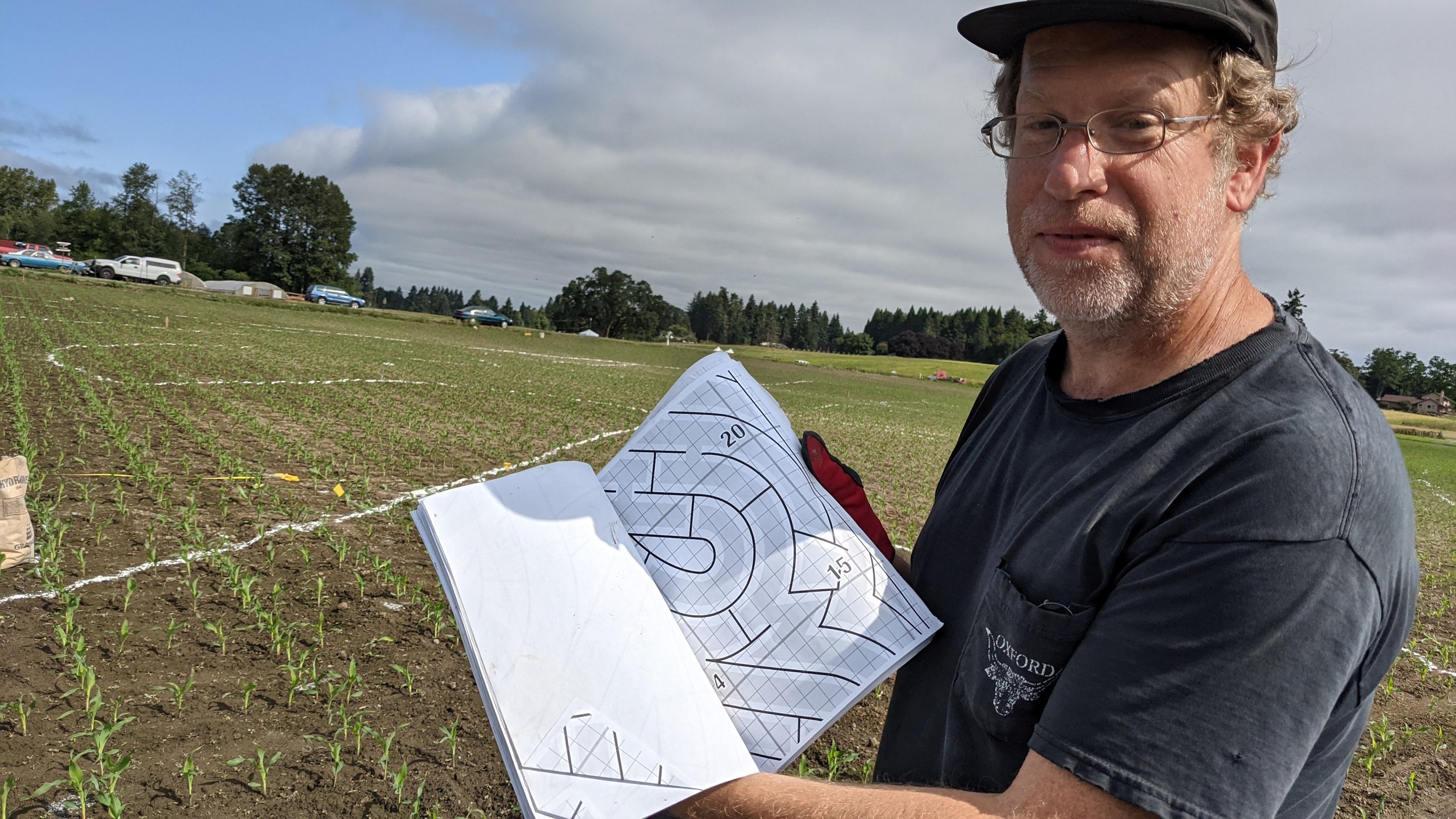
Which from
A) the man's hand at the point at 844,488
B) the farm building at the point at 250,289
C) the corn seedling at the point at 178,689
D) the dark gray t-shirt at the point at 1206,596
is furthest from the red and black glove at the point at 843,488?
the farm building at the point at 250,289

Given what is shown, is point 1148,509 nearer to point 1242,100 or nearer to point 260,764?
point 1242,100

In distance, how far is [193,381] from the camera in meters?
12.8

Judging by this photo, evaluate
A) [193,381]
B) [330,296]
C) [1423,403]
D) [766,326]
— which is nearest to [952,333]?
[766,326]

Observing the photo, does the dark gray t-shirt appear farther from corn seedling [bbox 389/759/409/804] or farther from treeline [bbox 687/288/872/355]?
treeline [bbox 687/288/872/355]

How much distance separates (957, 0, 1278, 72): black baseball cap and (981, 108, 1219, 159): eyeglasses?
12 cm

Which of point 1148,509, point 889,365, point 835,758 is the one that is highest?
point 889,365

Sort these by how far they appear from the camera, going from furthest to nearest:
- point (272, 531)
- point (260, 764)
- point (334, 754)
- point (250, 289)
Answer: point (250, 289) → point (272, 531) → point (334, 754) → point (260, 764)

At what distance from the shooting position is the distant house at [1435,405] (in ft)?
330

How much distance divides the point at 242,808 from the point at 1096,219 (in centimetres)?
320

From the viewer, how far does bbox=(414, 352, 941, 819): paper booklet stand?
1144mm

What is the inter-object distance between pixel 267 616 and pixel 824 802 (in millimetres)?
4042

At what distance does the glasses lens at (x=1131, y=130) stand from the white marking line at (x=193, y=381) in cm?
1367

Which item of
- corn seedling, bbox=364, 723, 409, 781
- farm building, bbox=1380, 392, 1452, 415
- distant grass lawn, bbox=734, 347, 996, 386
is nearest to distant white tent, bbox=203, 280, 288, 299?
distant grass lawn, bbox=734, 347, 996, 386

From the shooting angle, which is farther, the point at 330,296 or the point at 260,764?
the point at 330,296
